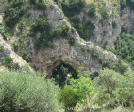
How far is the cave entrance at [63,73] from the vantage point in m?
65.4

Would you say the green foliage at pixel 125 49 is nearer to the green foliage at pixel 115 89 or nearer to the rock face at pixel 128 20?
the rock face at pixel 128 20

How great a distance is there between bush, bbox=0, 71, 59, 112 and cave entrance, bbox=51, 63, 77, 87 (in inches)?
1604

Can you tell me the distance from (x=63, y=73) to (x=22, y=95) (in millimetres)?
44670

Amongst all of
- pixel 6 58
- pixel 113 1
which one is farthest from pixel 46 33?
pixel 113 1

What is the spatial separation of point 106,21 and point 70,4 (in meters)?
13.5

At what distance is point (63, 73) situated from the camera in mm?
66625

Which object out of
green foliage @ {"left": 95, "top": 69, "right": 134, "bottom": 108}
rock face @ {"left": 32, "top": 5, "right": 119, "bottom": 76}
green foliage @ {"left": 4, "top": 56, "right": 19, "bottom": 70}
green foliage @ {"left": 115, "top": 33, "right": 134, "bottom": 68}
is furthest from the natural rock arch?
green foliage @ {"left": 115, "top": 33, "right": 134, "bottom": 68}

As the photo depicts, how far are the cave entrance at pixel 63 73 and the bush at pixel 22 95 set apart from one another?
134 ft

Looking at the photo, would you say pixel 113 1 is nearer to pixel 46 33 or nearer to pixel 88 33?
pixel 88 33

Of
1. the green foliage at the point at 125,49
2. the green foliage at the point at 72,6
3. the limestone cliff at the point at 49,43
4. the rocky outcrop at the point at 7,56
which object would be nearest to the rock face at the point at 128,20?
the green foliage at the point at 125,49

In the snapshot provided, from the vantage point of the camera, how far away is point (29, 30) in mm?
58344

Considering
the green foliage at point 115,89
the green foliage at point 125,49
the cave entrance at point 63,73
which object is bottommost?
the green foliage at point 125,49

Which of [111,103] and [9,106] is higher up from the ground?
[9,106]

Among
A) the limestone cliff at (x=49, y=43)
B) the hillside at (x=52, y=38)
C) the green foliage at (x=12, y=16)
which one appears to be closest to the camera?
the hillside at (x=52, y=38)
